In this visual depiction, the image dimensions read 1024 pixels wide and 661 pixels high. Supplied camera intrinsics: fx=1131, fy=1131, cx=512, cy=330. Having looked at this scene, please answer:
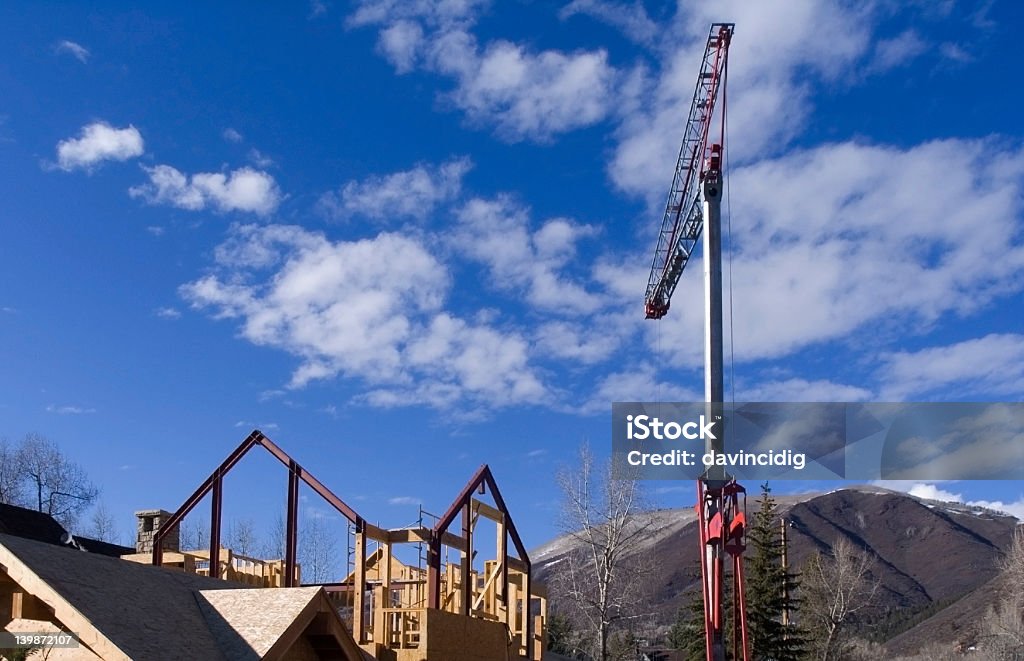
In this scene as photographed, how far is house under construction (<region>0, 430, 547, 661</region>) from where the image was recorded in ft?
43.1

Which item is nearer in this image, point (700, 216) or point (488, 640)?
point (488, 640)

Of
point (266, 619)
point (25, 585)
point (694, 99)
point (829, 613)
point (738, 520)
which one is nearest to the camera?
point (25, 585)

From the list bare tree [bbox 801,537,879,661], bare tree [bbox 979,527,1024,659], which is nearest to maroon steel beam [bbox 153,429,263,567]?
bare tree [bbox 801,537,879,661]

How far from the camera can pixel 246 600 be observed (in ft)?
50.5

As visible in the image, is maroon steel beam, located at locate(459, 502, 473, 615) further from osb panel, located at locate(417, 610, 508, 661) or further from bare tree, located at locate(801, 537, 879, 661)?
bare tree, located at locate(801, 537, 879, 661)

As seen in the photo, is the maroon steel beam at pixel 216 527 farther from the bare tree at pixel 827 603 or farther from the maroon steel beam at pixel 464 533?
the bare tree at pixel 827 603

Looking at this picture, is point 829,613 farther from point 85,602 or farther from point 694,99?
point 85,602

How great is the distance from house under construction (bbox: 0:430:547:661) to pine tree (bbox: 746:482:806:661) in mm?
21297

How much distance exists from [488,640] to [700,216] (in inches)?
874

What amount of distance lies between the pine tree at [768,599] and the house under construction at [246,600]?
21297mm

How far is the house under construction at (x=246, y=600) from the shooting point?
517 inches

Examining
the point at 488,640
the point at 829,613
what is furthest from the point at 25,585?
the point at 829,613

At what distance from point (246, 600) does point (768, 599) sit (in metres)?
37.1

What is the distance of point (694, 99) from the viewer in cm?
4038
